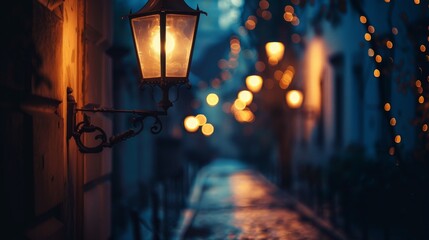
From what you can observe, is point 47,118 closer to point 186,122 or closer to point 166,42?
point 166,42

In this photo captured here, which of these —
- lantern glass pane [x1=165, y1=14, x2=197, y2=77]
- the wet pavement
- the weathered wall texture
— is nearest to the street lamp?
lantern glass pane [x1=165, y1=14, x2=197, y2=77]

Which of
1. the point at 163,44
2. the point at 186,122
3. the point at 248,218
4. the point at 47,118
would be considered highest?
the point at 163,44

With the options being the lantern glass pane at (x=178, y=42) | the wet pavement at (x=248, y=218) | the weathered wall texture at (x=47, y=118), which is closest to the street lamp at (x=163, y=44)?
the lantern glass pane at (x=178, y=42)

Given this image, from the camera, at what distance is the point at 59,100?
484 cm

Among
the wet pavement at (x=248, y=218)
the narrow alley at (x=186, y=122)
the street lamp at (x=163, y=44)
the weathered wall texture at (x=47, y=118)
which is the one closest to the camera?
the weathered wall texture at (x=47, y=118)

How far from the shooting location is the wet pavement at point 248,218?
13109mm

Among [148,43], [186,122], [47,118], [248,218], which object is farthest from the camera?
[186,122]

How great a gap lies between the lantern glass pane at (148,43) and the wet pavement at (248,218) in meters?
7.19

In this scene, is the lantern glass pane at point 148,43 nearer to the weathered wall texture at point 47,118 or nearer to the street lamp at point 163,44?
the street lamp at point 163,44

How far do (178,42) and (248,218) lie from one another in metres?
10.6

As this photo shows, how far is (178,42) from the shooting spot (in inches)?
223

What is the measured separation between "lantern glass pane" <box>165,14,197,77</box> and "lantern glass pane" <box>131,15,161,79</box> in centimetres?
8

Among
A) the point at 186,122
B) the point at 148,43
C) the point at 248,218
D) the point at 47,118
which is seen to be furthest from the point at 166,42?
the point at 186,122

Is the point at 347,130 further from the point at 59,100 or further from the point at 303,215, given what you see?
the point at 59,100
